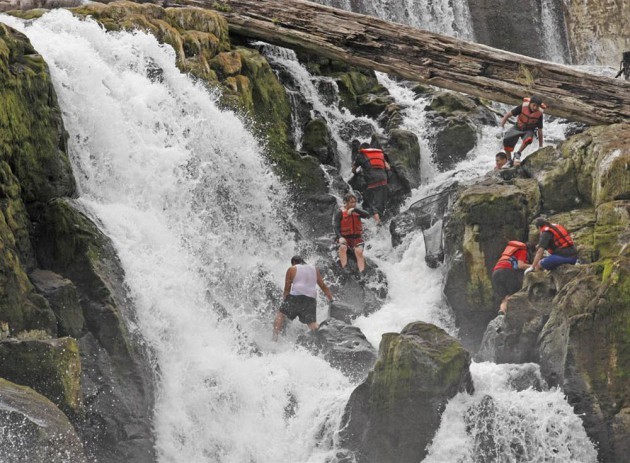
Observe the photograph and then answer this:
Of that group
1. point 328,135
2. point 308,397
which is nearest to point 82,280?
point 308,397

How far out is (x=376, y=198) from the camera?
18844mm

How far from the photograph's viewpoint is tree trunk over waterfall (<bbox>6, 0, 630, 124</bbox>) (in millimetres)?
18516

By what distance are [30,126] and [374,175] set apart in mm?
7478

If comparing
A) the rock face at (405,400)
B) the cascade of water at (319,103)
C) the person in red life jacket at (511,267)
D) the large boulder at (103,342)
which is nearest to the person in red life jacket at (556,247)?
the person in red life jacket at (511,267)

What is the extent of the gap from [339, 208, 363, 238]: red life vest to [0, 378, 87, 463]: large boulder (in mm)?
8162

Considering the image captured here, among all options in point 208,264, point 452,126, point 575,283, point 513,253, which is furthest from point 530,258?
point 452,126

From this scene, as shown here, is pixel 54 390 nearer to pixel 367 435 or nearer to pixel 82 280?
pixel 82 280

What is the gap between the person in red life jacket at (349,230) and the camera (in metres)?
16.5

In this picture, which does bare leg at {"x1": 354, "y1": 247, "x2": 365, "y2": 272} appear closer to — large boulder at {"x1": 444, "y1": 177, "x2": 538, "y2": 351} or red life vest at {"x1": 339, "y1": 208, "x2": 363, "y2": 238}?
red life vest at {"x1": 339, "y1": 208, "x2": 363, "y2": 238}

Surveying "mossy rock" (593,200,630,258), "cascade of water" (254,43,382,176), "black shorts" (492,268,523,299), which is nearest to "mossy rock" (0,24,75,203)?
"black shorts" (492,268,523,299)

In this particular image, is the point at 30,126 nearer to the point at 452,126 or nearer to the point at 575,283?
the point at 575,283

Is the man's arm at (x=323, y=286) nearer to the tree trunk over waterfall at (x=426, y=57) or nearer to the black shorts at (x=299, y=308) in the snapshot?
the black shorts at (x=299, y=308)

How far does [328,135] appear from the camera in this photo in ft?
64.9

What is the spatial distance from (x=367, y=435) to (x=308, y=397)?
4.58ft
